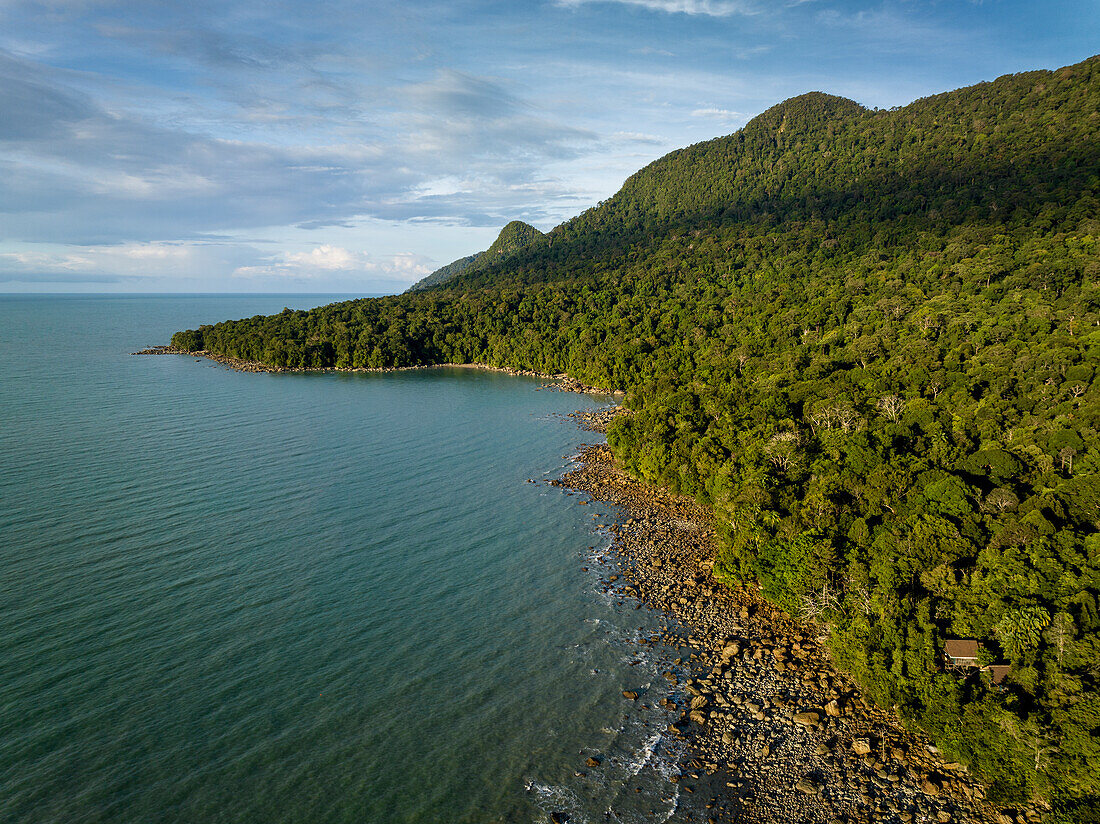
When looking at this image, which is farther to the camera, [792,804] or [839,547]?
[839,547]

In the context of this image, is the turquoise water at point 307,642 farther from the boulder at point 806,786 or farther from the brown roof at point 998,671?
the brown roof at point 998,671

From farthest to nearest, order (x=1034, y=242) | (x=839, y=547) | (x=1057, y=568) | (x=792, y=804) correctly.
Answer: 1. (x=1034, y=242)
2. (x=839, y=547)
3. (x=1057, y=568)
4. (x=792, y=804)

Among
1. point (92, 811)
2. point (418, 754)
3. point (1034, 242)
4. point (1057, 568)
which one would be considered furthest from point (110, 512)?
point (1034, 242)

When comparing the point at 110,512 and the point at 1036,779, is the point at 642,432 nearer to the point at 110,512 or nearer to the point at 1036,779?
the point at 1036,779

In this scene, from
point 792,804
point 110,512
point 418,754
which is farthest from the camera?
point 110,512

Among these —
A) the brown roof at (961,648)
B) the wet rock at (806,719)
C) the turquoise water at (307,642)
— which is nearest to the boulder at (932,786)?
the wet rock at (806,719)

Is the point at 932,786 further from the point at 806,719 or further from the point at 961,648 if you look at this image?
Result: the point at 961,648

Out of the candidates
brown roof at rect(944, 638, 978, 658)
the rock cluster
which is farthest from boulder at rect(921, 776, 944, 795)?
brown roof at rect(944, 638, 978, 658)

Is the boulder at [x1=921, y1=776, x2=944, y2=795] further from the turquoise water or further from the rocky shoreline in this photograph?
the turquoise water
